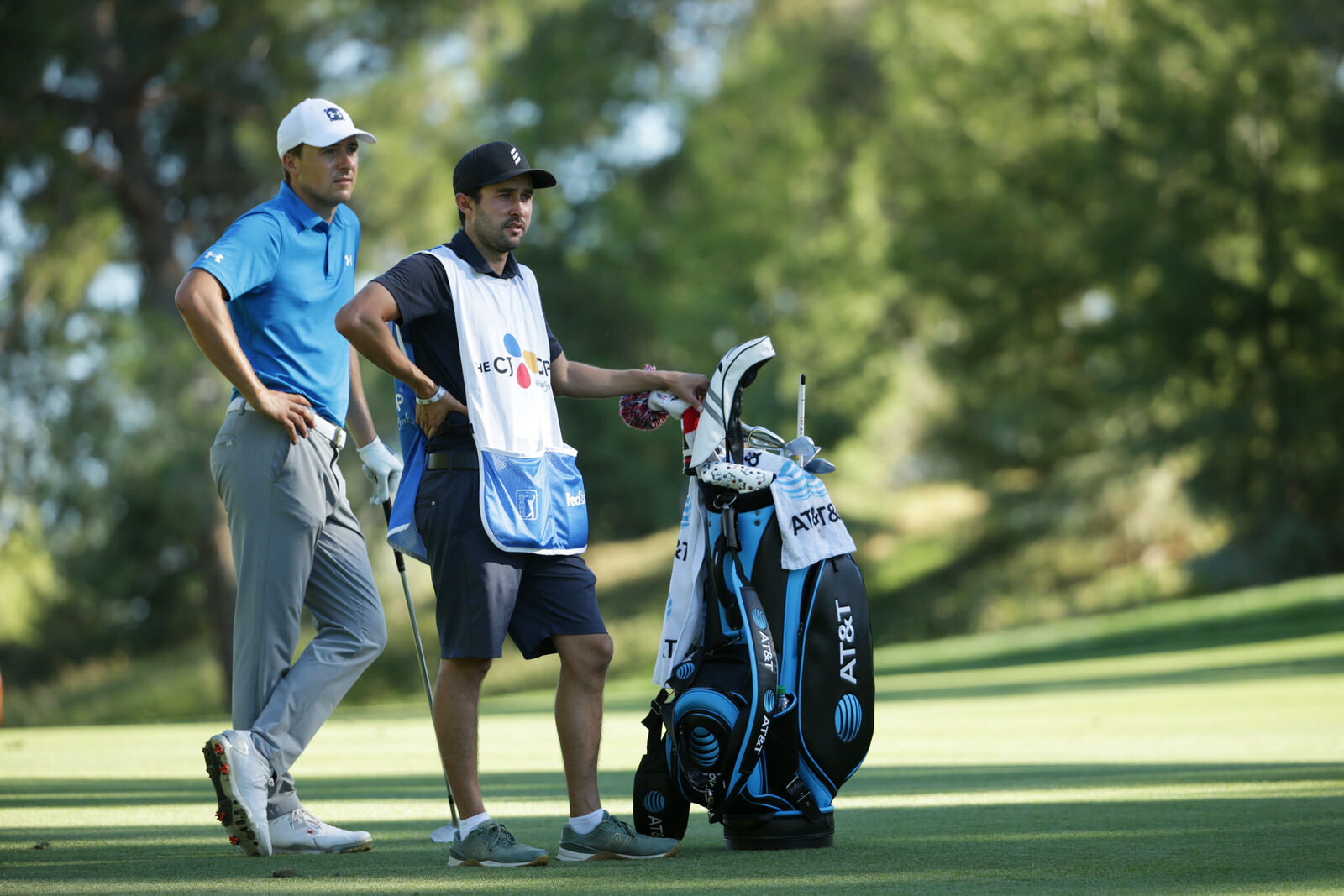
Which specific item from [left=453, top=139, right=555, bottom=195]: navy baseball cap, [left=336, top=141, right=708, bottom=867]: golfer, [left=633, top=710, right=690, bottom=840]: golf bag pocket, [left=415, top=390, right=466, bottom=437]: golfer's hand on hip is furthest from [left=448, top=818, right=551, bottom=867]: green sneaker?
[left=453, top=139, right=555, bottom=195]: navy baseball cap

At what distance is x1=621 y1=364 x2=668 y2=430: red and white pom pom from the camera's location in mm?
4453

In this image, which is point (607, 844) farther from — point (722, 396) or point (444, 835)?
point (722, 396)

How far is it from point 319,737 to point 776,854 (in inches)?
211

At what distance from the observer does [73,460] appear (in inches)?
592

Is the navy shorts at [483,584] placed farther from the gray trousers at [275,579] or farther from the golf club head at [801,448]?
the golf club head at [801,448]

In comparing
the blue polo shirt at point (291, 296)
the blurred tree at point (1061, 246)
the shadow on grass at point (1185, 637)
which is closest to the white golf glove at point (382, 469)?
the blue polo shirt at point (291, 296)

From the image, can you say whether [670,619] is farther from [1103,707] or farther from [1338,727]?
[1103,707]

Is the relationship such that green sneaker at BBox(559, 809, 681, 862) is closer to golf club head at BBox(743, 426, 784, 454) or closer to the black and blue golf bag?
the black and blue golf bag

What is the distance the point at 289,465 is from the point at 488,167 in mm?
1054

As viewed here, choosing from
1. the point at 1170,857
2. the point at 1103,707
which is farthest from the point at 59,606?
the point at 1170,857

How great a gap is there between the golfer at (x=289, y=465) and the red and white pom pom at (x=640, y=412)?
2.33ft

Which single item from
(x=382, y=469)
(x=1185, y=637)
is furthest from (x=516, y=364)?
(x=1185, y=637)

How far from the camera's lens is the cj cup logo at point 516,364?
4.09 m

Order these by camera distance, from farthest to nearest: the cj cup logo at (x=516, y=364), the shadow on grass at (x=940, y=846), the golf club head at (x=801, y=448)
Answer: the golf club head at (x=801, y=448), the cj cup logo at (x=516, y=364), the shadow on grass at (x=940, y=846)
